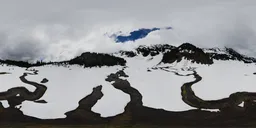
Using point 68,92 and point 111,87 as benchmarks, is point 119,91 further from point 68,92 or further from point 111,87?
point 68,92

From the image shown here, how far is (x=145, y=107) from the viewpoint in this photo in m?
110

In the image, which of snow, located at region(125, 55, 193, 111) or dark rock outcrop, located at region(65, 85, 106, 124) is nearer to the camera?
dark rock outcrop, located at region(65, 85, 106, 124)

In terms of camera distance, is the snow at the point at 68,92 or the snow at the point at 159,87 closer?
the snow at the point at 68,92

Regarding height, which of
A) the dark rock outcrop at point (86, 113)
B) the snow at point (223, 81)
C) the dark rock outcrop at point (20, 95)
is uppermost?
the snow at point (223, 81)

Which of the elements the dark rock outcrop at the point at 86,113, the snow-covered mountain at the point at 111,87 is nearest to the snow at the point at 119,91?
the snow-covered mountain at the point at 111,87

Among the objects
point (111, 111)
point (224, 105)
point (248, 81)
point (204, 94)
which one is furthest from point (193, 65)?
point (111, 111)

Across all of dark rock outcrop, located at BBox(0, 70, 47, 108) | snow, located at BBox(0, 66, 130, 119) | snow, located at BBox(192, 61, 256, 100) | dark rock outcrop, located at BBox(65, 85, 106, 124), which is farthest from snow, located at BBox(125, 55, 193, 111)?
dark rock outcrop, located at BBox(0, 70, 47, 108)

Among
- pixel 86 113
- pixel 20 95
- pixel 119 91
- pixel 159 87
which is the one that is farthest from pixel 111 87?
pixel 86 113

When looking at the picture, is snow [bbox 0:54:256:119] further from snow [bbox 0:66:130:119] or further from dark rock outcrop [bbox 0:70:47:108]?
dark rock outcrop [bbox 0:70:47:108]

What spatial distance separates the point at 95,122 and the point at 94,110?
38.9 ft

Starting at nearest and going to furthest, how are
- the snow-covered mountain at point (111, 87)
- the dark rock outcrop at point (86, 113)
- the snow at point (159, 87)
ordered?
1. the dark rock outcrop at point (86, 113)
2. the snow-covered mountain at point (111, 87)
3. the snow at point (159, 87)

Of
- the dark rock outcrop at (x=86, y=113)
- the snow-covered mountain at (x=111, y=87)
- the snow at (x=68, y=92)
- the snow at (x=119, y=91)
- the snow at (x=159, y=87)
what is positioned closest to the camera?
the dark rock outcrop at (x=86, y=113)

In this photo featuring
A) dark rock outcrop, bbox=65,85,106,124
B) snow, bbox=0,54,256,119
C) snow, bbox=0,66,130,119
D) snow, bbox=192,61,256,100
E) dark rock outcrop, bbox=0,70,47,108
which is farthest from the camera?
snow, bbox=192,61,256,100

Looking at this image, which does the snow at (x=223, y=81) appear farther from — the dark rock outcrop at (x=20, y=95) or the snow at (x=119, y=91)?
the dark rock outcrop at (x=20, y=95)
